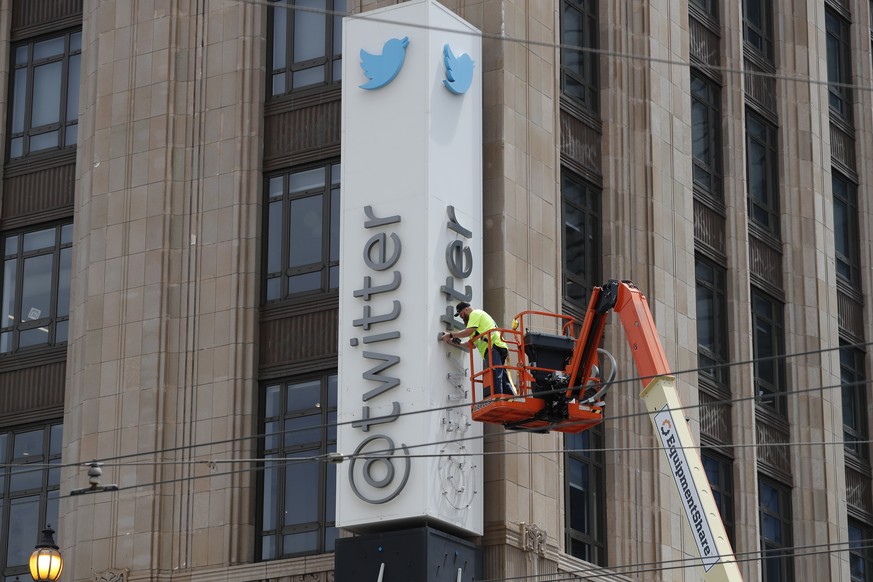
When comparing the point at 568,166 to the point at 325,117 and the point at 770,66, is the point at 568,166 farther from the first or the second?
the point at 770,66

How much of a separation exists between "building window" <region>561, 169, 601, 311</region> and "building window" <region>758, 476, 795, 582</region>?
25.3 feet

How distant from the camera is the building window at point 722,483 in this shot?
43688mm

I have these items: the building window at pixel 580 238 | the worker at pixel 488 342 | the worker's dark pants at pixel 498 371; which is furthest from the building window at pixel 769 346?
the worker's dark pants at pixel 498 371

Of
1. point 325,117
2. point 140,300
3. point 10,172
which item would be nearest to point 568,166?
point 325,117

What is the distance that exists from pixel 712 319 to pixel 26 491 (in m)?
15.6

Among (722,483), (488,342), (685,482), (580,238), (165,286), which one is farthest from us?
(722,483)

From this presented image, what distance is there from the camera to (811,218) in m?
49.4

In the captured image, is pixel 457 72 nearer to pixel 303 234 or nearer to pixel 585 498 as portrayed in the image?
pixel 303 234

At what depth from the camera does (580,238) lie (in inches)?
1634

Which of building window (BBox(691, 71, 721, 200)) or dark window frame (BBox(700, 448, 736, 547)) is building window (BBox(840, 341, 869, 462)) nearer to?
building window (BBox(691, 71, 721, 200))

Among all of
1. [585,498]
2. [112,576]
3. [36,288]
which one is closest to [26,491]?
[112,576]

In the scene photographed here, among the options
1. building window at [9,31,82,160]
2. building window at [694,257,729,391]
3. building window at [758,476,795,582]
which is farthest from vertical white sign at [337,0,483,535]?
building window at [758,476,795,582]

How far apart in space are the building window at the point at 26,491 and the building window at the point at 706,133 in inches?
622

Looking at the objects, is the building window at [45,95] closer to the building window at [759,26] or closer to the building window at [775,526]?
the building window at [759,26]
